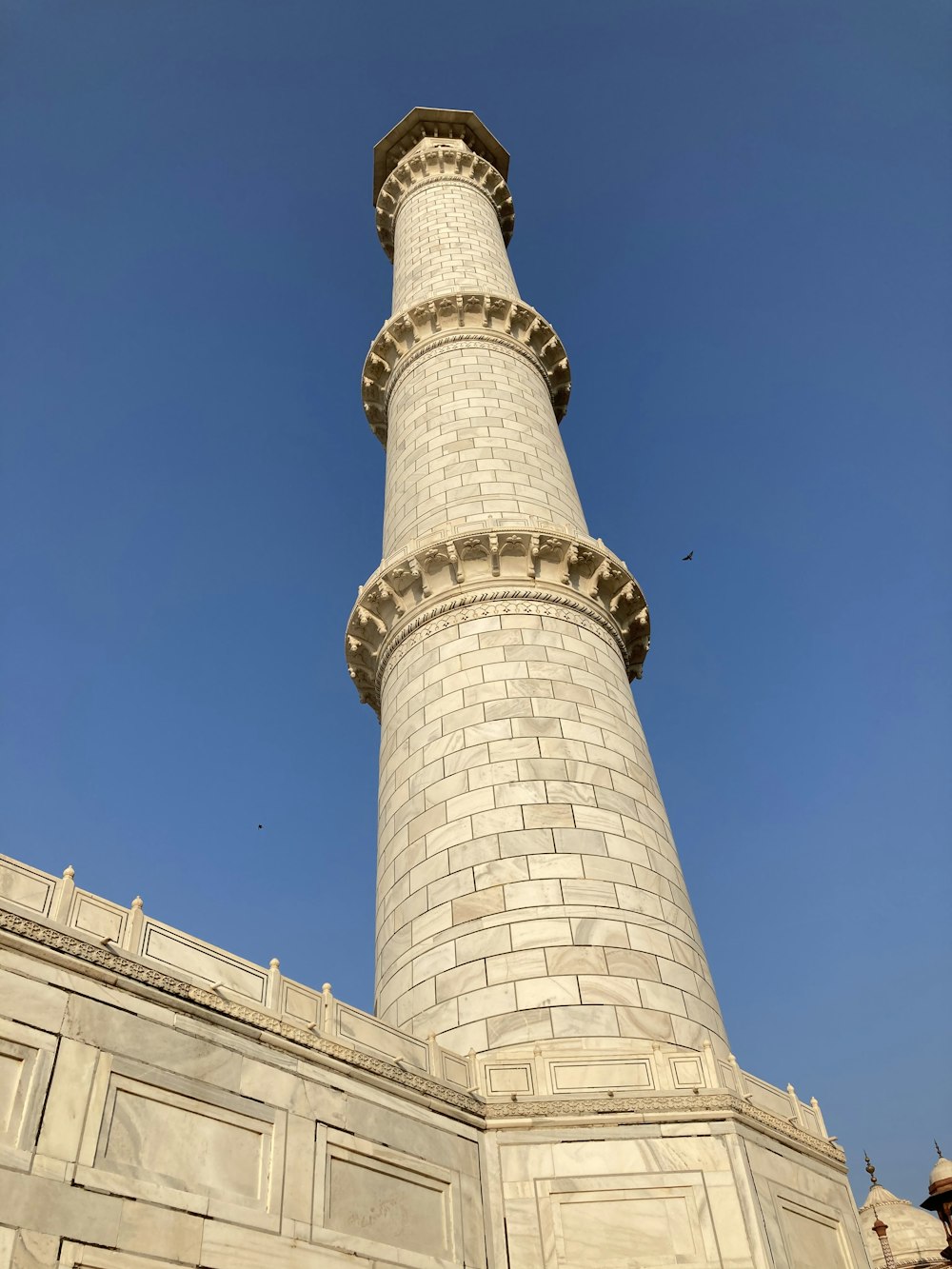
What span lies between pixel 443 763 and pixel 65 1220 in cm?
894

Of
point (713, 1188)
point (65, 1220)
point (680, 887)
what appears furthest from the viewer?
point (680, 887)

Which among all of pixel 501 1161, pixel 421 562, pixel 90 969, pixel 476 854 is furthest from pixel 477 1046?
pixel 421 562

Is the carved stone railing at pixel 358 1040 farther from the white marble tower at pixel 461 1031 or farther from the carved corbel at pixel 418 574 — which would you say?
the carved corbel at pixel 418 574

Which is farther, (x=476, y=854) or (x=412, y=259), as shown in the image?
(x=412, y=259)

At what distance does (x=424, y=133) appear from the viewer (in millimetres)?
37750

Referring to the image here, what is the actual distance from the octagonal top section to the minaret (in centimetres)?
1525

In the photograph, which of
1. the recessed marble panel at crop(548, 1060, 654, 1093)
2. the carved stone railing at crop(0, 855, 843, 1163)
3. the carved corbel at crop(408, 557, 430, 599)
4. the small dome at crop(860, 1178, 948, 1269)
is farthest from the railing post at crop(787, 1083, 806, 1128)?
the small dome at crop(860, 1178, 948, 1269)

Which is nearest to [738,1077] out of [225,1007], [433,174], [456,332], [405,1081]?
[405,1081]

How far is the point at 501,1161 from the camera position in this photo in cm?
1138

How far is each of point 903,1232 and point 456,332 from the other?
3346 cm

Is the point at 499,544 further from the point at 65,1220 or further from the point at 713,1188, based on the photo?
the point at 65,1220

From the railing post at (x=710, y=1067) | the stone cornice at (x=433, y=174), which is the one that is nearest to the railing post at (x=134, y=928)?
the railing post at (x=710, y=1067)

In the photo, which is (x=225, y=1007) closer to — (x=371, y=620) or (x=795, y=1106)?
(x=795, y=1106)

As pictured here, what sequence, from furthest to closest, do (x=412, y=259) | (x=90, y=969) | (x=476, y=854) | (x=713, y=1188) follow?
(x=412, y=259) → (x=476, y=854) → (x=713, y=1188) → (x=90, y=969)
